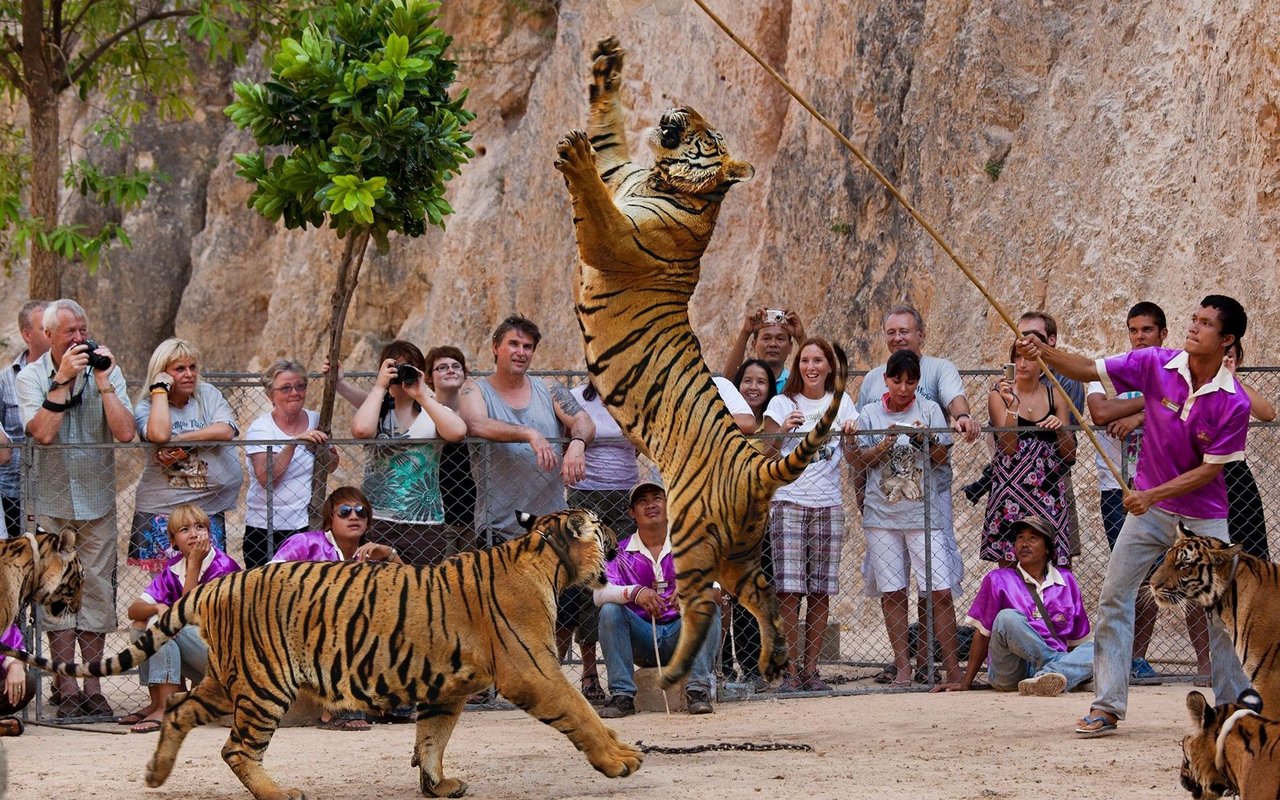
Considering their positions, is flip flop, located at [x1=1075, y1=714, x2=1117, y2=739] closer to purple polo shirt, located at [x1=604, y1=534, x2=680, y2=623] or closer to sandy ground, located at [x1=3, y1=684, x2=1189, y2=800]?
sandy ground, located at [x1=3, y1=684, x2=1189, y2=800]

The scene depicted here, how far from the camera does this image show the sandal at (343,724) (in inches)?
320

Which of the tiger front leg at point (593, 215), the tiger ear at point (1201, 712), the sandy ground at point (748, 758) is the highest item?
the tiger front leg at point (593, 215)

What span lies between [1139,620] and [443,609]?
4.48 m

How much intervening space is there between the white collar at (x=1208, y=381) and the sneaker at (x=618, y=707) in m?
3.25

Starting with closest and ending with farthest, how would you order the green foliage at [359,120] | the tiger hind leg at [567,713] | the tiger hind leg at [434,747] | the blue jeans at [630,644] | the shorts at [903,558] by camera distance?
the tiger hind leg at [567,713]
the tiger hind leg at [434,747]
the green foliage at [359,120]
the blue jeans at [630,644]
the shorts at [903,558]

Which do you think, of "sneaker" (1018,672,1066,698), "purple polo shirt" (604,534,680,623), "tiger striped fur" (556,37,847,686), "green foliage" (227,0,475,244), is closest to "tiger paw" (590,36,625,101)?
"tiger striped fur" (556,37,847,686)

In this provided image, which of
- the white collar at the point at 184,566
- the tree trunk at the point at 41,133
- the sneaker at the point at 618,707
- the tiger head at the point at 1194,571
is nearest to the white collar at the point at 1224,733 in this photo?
the tiger head at the point at 1194,571

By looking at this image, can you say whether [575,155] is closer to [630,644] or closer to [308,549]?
[308,549]

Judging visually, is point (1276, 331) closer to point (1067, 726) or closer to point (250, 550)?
point (1067, 726)

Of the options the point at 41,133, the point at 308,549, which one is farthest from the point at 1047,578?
the point at 41,133

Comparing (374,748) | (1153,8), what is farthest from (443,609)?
(1153,8)

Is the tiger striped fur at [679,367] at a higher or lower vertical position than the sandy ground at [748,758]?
higher

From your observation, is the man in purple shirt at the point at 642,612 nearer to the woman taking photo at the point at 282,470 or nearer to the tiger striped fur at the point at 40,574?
the woman taking photo at the point at 282,470

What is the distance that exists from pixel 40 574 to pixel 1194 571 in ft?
16.7
